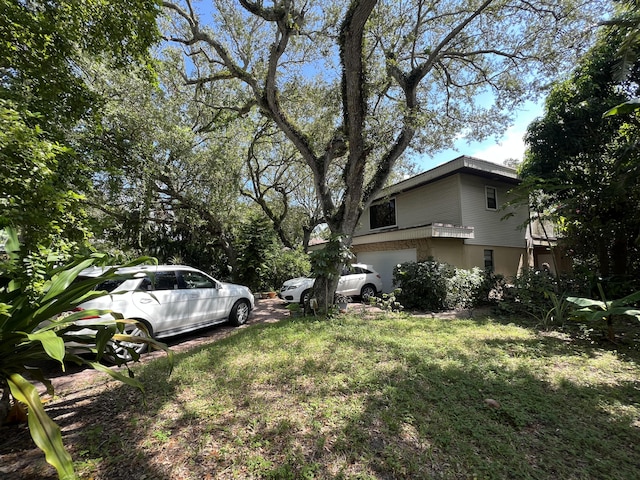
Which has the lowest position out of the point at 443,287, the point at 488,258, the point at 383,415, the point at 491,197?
the point at 383,415

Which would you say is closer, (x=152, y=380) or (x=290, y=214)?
(x=152, y=380)

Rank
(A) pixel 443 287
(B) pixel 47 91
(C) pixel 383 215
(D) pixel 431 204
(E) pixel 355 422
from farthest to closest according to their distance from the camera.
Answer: (C) pixel 383 215 < (D) pixel 431 204 < (A) pixel 443 287 < (B) pixel 47 91 < (E) pixel 355 422

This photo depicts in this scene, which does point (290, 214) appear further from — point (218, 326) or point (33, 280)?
point (33, 280)

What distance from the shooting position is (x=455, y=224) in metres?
12.0

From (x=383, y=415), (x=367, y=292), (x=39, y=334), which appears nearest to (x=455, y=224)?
(x=367, y=292)

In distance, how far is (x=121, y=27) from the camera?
156 inches

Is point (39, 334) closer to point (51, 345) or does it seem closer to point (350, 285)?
point (51, 345)

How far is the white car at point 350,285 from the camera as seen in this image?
31.4 feet

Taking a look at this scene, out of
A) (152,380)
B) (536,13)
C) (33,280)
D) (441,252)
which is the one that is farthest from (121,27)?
(441,252)

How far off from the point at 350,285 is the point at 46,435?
31.5 feet

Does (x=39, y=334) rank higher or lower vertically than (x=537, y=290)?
higher

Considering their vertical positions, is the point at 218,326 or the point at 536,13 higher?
the point at 536,13

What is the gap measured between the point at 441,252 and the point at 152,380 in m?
10.9

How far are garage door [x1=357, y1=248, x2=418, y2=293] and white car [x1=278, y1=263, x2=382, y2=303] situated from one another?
1528 millimetres
